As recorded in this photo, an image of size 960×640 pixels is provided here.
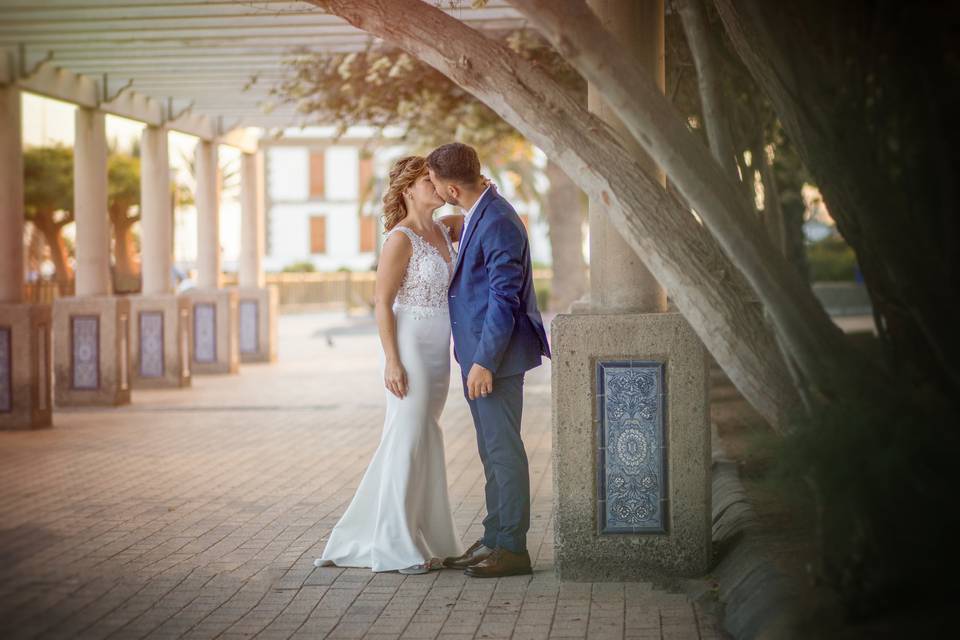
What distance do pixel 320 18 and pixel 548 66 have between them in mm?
3407

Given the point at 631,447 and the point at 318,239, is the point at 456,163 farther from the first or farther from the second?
the point at 318,239

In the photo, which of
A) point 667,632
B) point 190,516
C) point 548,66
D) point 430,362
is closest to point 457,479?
point 190,516

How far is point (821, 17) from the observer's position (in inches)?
213

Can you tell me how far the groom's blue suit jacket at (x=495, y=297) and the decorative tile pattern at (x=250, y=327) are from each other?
1595cm

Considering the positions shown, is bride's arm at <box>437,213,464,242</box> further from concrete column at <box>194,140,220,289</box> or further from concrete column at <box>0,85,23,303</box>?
concrete column at <box>194,140,220,289</box>

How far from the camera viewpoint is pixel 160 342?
18094 millimetres

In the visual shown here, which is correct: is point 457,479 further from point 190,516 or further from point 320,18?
point 320,18

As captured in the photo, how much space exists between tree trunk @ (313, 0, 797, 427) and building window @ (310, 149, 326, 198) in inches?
2347

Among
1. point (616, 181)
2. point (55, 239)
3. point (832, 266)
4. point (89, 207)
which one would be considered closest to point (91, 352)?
point (89, 207)

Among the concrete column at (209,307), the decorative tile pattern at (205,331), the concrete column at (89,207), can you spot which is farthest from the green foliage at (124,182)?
the concrete column at (89,207)

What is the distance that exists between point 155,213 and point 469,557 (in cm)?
1301

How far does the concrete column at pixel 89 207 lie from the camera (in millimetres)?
16375

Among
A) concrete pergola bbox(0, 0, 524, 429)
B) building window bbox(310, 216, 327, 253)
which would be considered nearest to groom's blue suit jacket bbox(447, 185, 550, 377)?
concrete pergola bbox(0, 0, 524, 429)

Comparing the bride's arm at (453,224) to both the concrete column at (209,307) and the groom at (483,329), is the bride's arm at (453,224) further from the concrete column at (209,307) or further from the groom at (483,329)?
the concrete column at (209,307)
